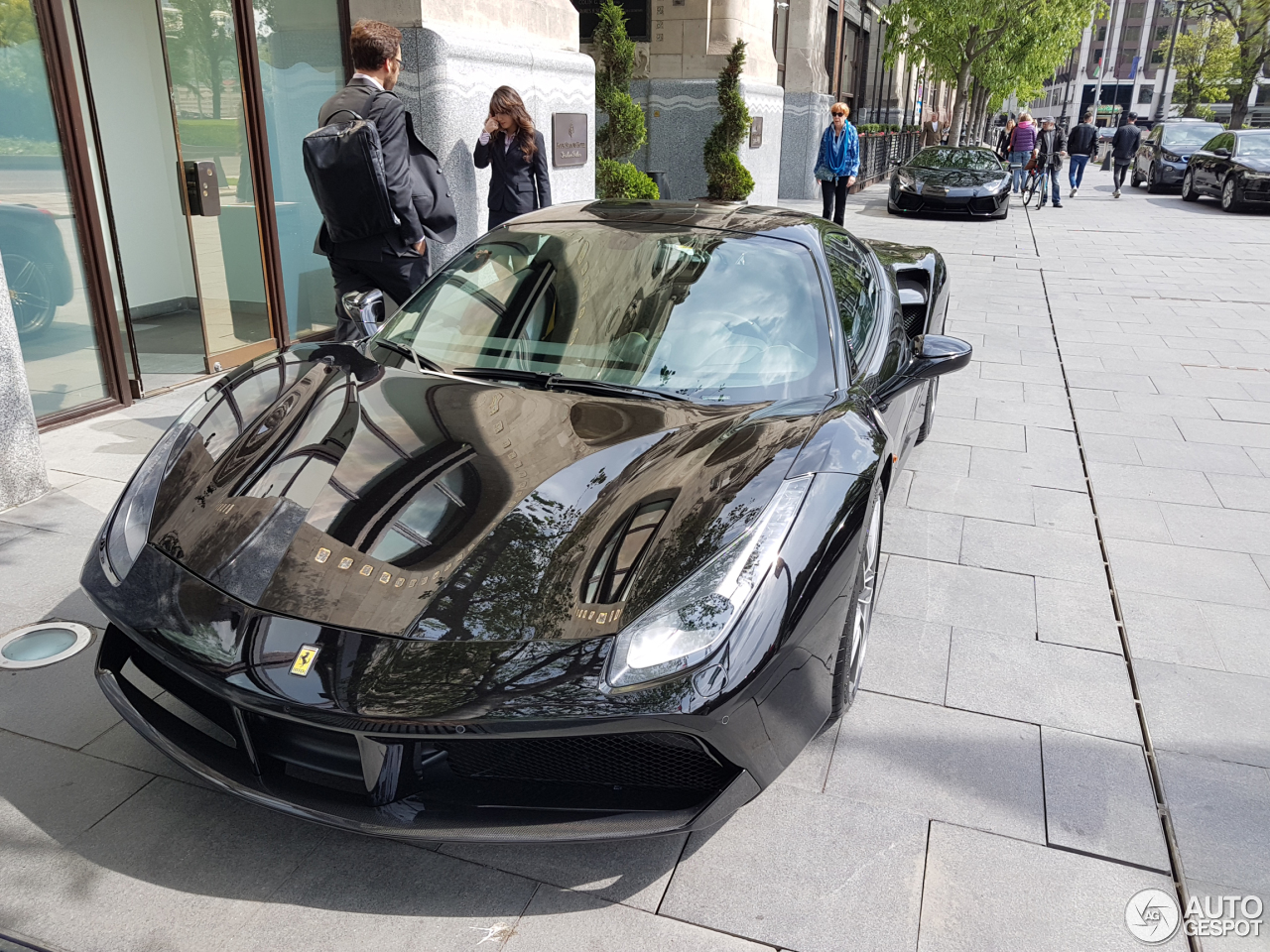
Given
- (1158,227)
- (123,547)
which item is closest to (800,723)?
(123,547)

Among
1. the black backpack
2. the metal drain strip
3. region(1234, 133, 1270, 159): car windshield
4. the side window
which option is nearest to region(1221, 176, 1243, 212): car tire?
region(1234, 133, 1270, 159): car windshield

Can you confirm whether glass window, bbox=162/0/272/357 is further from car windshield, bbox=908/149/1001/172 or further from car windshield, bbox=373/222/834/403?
car windshield, bbox=908/149/1001/172

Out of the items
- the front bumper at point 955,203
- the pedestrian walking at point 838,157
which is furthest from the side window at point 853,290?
the front bumper at point 955,203

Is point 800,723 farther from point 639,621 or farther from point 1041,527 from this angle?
Answer: point 1041,527

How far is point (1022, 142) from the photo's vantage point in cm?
1941

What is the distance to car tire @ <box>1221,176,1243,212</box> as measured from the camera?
1781 cm

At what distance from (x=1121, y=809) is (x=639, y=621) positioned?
1445mm

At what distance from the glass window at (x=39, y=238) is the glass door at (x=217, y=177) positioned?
85 centimetres

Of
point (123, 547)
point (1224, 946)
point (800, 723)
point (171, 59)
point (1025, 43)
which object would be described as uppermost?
point (1025, 43)

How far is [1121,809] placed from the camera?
96.6 inches

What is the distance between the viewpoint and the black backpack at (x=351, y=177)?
13.6 ft

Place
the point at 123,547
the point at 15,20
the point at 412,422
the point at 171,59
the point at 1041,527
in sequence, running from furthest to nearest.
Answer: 1. the point at 171,59
2. the point at 15,20
3. the point at 1041,527
4. the point at 412,422
5. the point at 123,547

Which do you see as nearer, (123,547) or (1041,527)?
(123,547)

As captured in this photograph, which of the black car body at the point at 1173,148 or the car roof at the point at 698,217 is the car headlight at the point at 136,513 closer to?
the car roof at the point at 698,217
